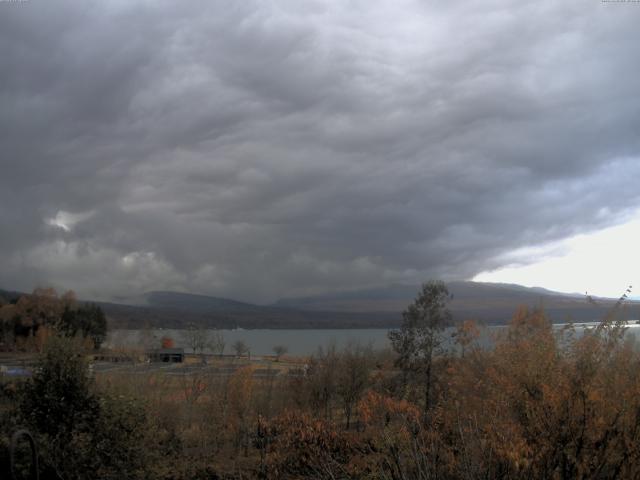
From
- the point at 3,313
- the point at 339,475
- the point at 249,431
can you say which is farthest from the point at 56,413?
the point at 3,313

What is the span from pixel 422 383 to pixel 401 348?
6.27 feet

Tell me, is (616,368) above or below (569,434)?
above

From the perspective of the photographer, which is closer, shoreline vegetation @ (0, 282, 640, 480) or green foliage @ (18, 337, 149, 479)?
shoreline vegetation @ (0, 282, 640, 480)

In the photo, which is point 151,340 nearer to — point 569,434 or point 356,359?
point 356,359

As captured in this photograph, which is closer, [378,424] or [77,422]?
[378,424]

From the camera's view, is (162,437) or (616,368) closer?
(616,368)

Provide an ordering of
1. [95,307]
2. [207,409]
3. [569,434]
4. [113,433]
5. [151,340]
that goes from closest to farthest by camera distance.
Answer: [569,434] < [113,433] < [207,409] < [151,340] < [95,307]

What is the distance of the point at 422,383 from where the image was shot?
91.2ft

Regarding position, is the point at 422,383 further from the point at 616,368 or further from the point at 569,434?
the point at 569,434

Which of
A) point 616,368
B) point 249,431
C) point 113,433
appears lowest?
point 249,431

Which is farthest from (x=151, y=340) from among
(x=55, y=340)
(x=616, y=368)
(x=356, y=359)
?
(x=616, y=368)

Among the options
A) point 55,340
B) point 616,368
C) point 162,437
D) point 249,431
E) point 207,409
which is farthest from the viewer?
point 207,409

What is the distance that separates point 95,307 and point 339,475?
10239 centimetres

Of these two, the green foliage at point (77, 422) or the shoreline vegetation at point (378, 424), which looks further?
the green foliage at point (77, 422)
